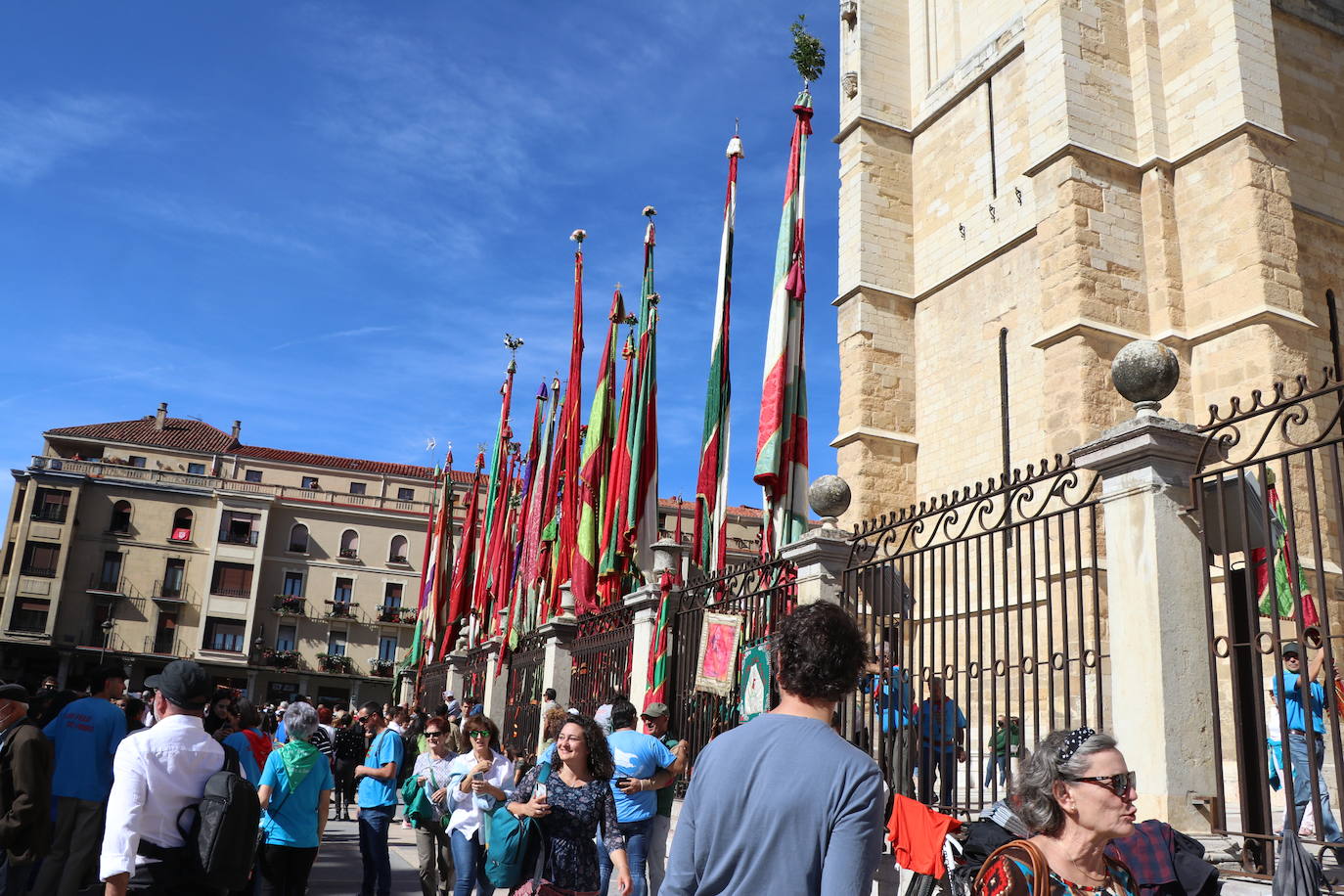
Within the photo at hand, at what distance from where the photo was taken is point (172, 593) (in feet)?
163

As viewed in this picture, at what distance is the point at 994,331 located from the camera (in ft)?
58.5

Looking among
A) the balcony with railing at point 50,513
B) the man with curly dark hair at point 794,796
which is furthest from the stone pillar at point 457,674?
the balcony with railing at point 50,513

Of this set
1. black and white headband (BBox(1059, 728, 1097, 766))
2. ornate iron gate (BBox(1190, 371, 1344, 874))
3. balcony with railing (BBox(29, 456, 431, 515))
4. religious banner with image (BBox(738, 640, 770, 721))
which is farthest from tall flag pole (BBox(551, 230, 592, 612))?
balcony with railing (BBox(29, 456, 431, 515))

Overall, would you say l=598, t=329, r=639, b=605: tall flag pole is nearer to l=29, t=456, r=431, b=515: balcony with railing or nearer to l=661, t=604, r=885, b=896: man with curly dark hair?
l=661, t=604, r=885, b=896: man with curly dark hair

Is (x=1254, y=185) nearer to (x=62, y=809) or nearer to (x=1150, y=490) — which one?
(x=1150, y=490)

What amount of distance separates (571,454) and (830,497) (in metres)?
9.68

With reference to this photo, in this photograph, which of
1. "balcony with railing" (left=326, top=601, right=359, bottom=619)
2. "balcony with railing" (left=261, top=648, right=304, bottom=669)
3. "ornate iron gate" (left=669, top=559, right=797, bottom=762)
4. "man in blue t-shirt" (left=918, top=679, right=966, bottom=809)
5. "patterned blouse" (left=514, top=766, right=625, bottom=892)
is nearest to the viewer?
"patterned blouse" (left=514, top=766, right=625, bottom=892)

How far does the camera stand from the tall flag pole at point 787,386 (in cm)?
1105

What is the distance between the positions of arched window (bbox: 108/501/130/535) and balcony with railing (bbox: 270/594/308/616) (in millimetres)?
7295

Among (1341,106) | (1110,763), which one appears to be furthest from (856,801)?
(1341,106)

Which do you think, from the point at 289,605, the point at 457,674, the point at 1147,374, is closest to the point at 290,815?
the point at 1147,374

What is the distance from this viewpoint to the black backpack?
3.81 metres

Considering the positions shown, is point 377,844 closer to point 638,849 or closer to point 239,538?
point 638,849

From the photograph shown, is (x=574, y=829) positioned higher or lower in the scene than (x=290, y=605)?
lower
